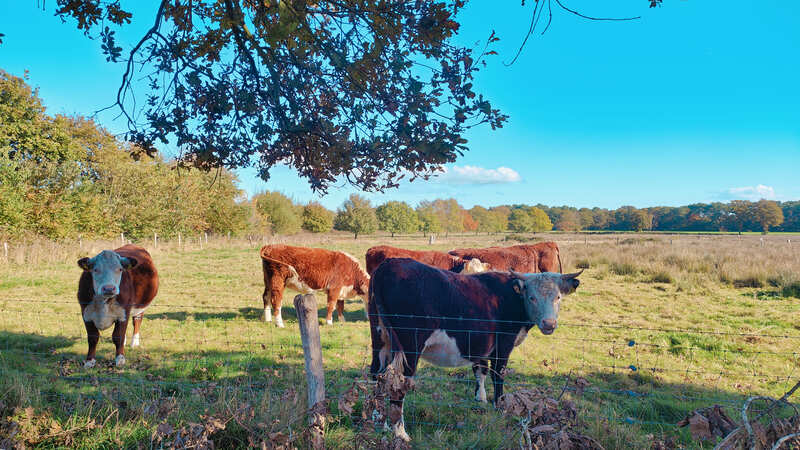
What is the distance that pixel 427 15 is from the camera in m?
3.93

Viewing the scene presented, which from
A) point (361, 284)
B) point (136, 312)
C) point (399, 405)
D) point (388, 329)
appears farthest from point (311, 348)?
point (361, 284)

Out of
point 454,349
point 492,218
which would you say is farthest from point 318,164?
point 492,218

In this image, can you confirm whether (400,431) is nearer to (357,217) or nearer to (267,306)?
(267,306)

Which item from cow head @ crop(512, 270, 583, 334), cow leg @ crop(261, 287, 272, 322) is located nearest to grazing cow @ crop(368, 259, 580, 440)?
cow head @ crop(512, 270, 583, 334)

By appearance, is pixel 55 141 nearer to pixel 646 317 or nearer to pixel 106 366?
pixel 106 366

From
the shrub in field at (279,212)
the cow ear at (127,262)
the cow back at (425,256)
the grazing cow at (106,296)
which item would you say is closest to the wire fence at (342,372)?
the grazing cow at (106,296)

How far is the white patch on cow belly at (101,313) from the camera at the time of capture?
5805 mm

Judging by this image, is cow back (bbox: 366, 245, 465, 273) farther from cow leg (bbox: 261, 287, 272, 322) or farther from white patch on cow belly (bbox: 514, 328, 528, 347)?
white patch on cow belly (bbox: 514, 328, 528, 347)

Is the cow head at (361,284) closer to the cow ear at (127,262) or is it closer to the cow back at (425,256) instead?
the cow back at (425,256)

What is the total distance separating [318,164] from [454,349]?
8.52 feet

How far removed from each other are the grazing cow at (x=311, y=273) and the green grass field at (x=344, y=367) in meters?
0.67

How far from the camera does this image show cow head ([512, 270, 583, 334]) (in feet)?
14.9

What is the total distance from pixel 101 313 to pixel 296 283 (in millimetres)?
4078

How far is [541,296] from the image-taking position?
4617mm
